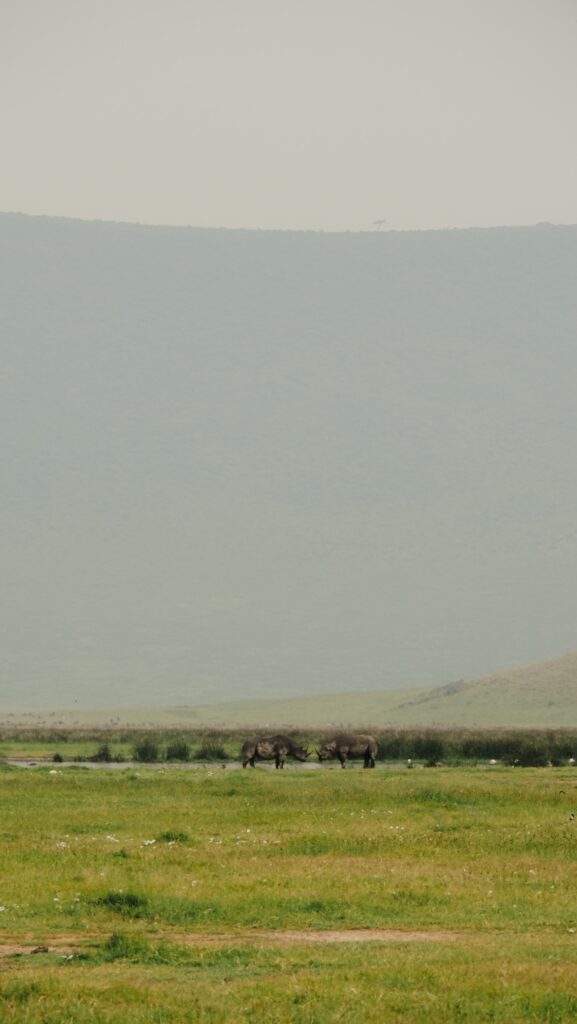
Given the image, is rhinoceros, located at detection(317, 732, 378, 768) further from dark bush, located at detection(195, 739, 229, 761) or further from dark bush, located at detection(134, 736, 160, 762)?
dark bush, located at detection(134, 736, 160, 762)

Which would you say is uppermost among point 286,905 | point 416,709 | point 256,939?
point 416,709

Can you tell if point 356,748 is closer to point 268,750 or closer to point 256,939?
point 268,750

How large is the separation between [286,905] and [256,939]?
1777mm

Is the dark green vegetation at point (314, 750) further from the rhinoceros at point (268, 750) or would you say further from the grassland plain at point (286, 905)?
the grassland plain at point (286, 905)

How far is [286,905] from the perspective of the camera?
20.8 metres

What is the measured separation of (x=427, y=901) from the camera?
69.6 ft

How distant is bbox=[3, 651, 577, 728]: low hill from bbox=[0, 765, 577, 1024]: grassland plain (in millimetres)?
62506

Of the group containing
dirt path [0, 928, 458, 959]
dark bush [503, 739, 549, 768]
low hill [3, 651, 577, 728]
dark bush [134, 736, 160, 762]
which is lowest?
dirt path [0, 928, 458, 959]

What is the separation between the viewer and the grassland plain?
15609 mm

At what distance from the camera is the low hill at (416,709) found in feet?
338

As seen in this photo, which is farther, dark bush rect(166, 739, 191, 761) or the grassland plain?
dark bush rect(166, 739, 191, 761)

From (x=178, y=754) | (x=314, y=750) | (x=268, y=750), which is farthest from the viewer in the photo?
(x=178, y=754)

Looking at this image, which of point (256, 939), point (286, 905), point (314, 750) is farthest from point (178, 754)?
point (256, 939)

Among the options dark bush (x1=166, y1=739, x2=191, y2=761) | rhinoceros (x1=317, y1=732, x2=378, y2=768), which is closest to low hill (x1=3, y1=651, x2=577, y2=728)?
dark bush (x1=166, y1=739, x2=191, y2=761)
